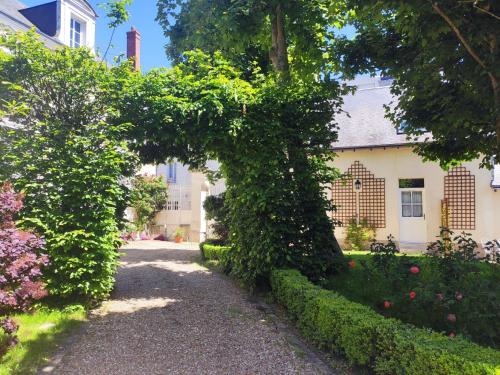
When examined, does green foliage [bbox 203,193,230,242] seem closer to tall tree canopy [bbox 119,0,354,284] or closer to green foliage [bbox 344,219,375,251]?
tall tree canopy [bbox 119,0,354,284]

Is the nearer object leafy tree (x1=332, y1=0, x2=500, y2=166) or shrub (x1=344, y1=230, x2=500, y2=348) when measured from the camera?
shrub (x1=344, y1=230, x2=500, y2=348)

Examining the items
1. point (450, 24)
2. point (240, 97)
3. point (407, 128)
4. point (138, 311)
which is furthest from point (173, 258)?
point (450, 24)

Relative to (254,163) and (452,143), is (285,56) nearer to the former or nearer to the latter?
(254,163)

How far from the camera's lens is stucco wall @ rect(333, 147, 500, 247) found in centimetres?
1341

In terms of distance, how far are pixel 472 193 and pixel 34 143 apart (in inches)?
539

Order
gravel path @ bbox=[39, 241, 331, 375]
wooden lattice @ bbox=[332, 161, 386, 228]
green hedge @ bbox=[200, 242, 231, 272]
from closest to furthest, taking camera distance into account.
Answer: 1. gravel path @ bbox=[39, 241, 331, 375]
2. green hedge @ bbox=[200, 242, 231, 272]
3. wooden lattice @ bbox=[332, 161, 386, 228]

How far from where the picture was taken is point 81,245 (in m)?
5.93

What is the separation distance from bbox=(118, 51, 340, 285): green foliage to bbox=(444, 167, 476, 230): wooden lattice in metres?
8.57

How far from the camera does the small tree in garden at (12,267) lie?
3848 millimetres

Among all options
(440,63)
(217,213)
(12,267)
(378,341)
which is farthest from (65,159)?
(217,213)

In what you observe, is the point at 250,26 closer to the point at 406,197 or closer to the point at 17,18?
the point at 17,18

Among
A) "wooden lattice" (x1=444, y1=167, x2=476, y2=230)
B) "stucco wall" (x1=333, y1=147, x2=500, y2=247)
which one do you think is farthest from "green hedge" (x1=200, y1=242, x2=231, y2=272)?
"wooden lattice" (x1=444, y1=167, x2=476, y2=230)

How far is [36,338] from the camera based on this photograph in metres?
4.82

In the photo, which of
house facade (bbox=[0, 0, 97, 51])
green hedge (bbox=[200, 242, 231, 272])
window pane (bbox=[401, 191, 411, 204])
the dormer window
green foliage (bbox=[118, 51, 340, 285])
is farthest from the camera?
window pane (bbox=[401, 191, 411, 204])
